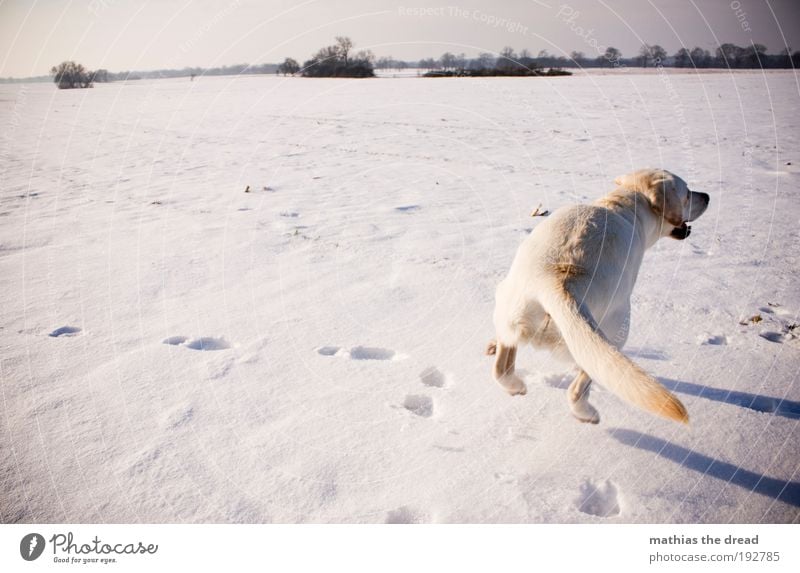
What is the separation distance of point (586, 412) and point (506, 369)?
0.52m

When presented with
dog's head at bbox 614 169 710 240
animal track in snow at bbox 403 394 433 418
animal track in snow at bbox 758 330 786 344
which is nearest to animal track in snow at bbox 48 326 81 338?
animal track in snow at bbox 403 394 433 418

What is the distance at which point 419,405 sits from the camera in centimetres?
280

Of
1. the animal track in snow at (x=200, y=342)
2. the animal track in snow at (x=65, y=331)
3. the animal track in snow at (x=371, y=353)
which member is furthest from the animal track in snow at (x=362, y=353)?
the animal track in snow at (x=65, y=331)

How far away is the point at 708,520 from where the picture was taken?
6.86 feet

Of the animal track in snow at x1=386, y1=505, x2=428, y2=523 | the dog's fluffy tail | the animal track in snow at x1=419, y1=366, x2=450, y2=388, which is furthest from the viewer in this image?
the animal track in snow at x1=419, y1=366, x2=450, y2=388

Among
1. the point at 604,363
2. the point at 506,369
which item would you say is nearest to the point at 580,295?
the point at 604,363

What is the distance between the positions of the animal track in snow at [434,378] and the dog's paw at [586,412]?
81cm

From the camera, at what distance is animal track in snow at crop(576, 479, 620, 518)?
2.13 meters

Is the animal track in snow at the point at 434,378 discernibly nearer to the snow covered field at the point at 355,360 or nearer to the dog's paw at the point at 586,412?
the snow covered field at the point at 355,360

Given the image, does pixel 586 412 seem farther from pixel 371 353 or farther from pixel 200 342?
pixel 200 342

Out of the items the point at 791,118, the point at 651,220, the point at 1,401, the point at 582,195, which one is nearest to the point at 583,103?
the point at 791,118

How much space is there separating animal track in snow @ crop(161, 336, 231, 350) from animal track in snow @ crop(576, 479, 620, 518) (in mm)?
2543

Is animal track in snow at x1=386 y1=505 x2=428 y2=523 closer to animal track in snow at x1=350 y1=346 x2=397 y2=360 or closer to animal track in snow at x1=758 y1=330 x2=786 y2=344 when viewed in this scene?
animal track in snow at x1=350 y1=346 x2=397 y2=360

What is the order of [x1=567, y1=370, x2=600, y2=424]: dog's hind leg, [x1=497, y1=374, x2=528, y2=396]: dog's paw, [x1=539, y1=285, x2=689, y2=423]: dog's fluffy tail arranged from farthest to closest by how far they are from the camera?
[x1=497, y1=374, x2=528, y2=396]: dog's paw
[x1=567, y1=370, x2=600, y2=424]: dog's hind leg
[x1=539, y1=285, x2=689, y2=423]: dog's fluffy tail
